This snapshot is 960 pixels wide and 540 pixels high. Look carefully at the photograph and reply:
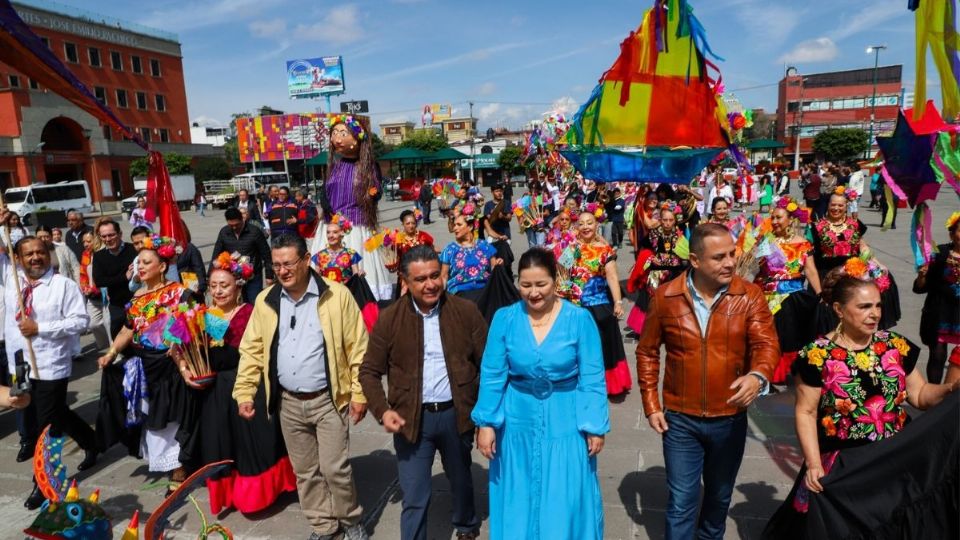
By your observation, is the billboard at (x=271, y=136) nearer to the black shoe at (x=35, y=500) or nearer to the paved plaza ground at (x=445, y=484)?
the paved plaza ground at (x=445, y=484)

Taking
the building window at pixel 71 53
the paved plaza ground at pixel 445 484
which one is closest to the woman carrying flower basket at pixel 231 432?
the paved plaza ground at pixel 445 484

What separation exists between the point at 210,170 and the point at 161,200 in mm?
49107

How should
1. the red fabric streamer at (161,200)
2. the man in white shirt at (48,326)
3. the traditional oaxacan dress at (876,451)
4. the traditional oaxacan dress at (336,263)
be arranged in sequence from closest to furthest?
1. the traditional oaxacan dress at (876,451)
2. the man in white shirt at (48,326)
3. the red fabric streamer at (161,200)
4. the traditional oaxacan dress at (336,263)

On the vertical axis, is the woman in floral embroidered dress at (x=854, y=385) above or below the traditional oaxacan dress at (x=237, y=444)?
above

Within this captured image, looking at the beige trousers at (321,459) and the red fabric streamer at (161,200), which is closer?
the beige trousers at (321,459)

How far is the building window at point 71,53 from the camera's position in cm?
4431

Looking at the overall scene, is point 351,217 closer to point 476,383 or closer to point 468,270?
point 468,270

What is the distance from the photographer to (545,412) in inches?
106

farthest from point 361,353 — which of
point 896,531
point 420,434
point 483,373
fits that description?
point 896,531

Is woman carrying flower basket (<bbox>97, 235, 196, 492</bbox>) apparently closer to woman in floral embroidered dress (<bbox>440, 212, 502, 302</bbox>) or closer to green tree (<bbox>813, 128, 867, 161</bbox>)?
woman in floral embroidered dress (<bbox>440, 212, 502, 302</bbox>)

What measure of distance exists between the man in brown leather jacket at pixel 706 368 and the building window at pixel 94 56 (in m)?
55.5

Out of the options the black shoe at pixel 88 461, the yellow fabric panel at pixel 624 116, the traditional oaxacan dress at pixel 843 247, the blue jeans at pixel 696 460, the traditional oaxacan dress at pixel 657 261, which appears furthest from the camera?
the yellow fabric panel at pixel 624 116

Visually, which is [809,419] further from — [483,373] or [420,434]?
[420,434]

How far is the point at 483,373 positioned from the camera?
2812mm
